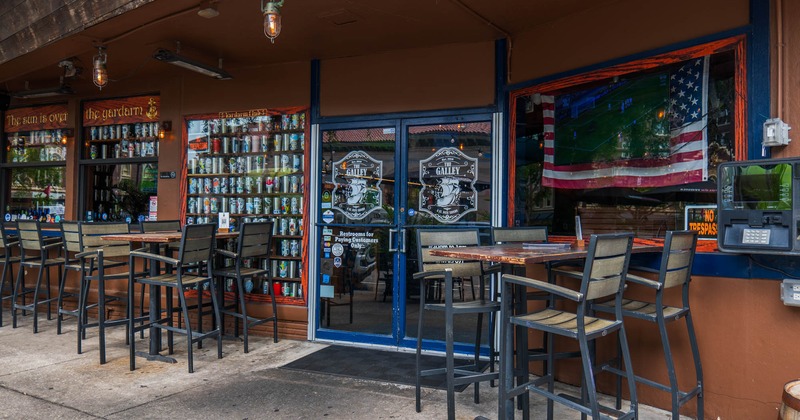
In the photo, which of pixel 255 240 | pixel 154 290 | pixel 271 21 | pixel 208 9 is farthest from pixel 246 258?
pixel 271 21

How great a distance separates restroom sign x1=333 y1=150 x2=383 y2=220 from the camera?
5.13 metres

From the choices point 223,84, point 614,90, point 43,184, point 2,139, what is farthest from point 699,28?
point 2,139

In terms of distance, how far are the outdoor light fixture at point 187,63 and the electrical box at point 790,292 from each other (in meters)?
4.88

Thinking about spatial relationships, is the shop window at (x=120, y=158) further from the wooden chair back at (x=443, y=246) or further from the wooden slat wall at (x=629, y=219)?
the wooden slat wall at (x=629, y=219)

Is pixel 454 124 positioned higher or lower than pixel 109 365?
higher

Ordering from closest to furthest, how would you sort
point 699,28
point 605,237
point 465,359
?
point 605,237 → point 699,28 → point 465,359

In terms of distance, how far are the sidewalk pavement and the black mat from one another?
12 centimetres

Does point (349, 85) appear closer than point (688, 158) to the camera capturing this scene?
No

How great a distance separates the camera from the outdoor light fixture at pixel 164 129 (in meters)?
6.11

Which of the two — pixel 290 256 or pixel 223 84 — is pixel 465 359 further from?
pixel 223 84

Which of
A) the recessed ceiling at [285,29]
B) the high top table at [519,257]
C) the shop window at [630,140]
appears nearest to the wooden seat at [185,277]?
the recessed ceiling at [285,29]

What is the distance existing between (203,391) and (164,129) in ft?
11.5

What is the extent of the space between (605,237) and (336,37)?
325 cm

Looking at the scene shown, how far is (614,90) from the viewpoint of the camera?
3.94 metres
